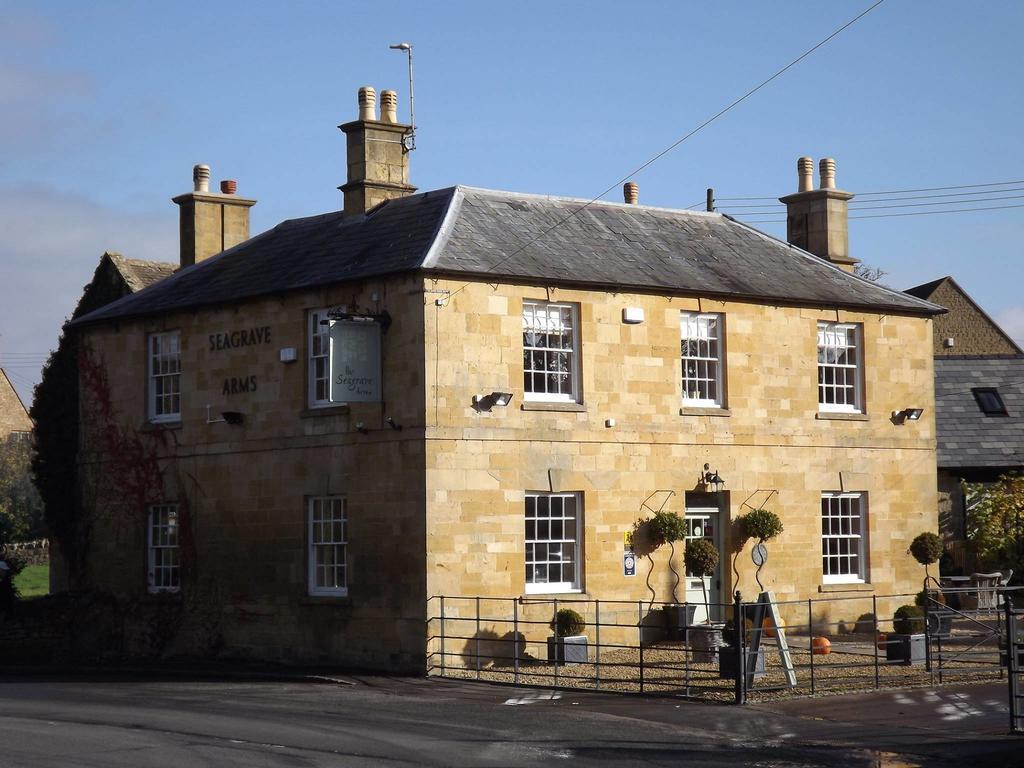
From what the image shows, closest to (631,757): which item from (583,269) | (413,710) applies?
(413,710)

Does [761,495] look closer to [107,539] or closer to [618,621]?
[618,621]

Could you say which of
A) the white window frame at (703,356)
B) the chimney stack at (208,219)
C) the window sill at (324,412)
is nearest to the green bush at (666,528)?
the white window frame at (703,356)

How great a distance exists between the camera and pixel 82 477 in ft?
98.5

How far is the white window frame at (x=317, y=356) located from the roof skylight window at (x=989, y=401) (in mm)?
19278

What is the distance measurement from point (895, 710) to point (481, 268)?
9.44m

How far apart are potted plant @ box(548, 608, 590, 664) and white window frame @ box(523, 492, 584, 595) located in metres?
0.55

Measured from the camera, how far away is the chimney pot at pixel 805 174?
3083 centimetres

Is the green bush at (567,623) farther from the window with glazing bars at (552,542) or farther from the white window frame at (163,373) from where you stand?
the white window frame at (163,373)

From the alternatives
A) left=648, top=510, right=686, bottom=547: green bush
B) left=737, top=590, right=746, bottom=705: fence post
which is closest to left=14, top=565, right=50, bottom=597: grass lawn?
left=648, top=510, right=686, bottom=547: green bush

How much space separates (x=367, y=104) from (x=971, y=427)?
18.0m

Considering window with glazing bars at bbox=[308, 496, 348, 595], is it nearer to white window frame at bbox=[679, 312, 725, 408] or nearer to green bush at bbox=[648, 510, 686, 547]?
green bush at bbox=[648, 510, 686, 547]

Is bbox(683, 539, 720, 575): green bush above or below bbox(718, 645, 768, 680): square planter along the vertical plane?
above

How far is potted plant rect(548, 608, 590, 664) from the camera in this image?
22.6 m

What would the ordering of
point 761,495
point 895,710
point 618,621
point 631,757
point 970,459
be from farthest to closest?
1. point 970,459
2. point 761,495
3. point 618,621
4. point 895,710
5. point 631,757
